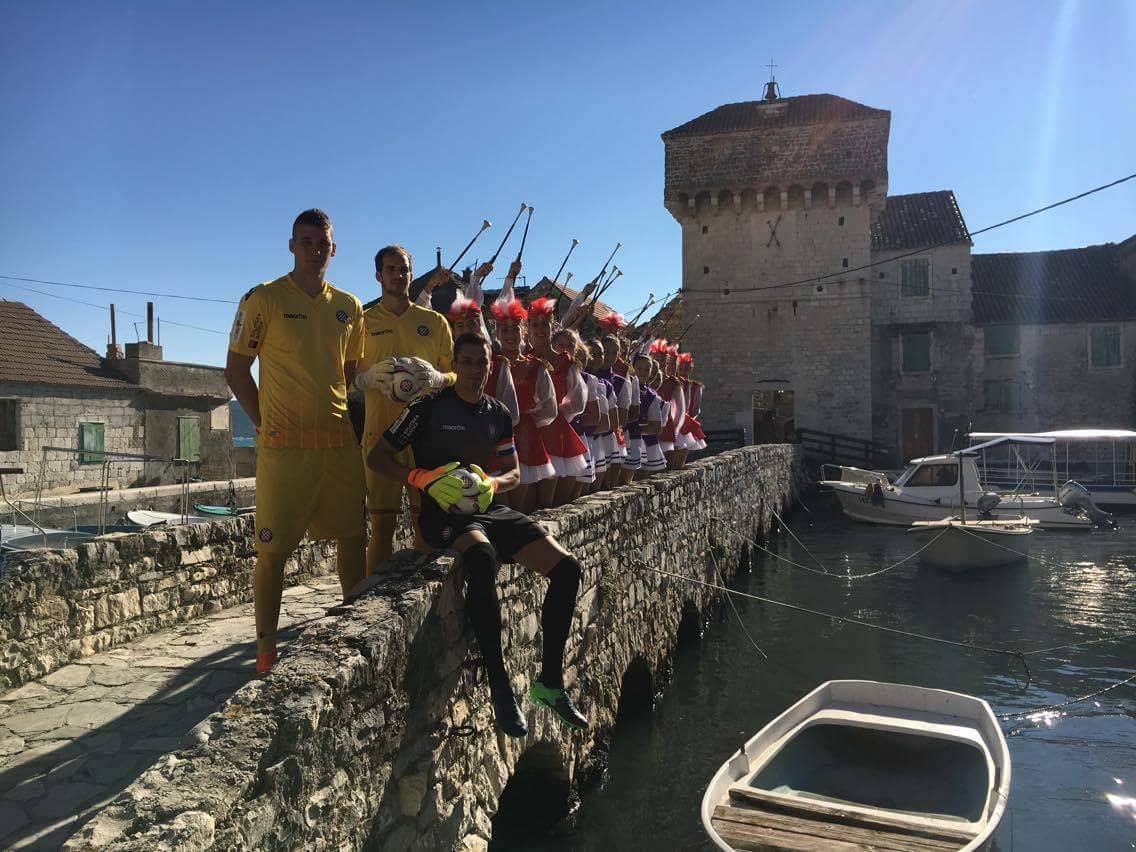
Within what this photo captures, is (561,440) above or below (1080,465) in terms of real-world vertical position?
above

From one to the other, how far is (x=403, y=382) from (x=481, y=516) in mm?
740

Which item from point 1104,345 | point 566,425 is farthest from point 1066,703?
point 1104,345

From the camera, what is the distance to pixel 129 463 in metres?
19.9

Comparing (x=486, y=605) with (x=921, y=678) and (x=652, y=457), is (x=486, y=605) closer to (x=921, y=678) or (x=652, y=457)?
(x=652, y=457)

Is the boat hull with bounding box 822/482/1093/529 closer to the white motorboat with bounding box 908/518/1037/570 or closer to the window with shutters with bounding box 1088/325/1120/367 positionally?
the white motorboat with bounding box 908/518/1037/570

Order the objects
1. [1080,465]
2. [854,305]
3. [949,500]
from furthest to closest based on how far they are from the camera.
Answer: [854,305]
[1080,465]
[949,500]

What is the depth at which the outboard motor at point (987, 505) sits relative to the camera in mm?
16641

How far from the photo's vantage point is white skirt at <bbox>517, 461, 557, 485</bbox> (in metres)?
5.26

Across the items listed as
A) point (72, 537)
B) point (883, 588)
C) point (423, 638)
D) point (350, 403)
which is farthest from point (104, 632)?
point (883, 588)

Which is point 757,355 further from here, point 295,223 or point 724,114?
point 295,223

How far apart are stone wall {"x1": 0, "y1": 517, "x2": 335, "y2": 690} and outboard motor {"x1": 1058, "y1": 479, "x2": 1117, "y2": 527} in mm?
18457

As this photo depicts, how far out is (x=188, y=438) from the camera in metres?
21.5

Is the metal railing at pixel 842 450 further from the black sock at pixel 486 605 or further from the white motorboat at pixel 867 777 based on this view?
the black sock at pixel 486 605

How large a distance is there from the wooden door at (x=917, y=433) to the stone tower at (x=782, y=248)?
136 inches
